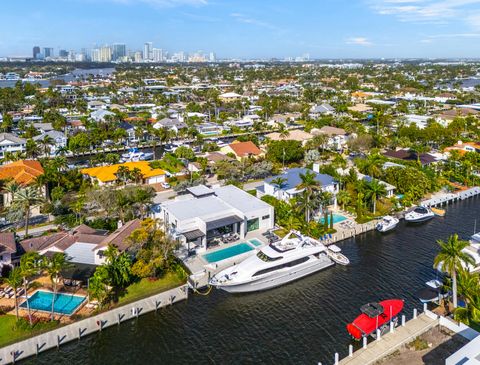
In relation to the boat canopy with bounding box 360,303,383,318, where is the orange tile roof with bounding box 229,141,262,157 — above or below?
above

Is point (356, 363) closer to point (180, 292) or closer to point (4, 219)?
point (180, 292)

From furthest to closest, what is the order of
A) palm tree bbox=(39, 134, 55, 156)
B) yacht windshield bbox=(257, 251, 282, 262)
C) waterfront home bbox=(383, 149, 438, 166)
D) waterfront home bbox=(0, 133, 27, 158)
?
waterfront home bbox=(0, 133, 27, 158) < palm tree bbox=(39, 134, 55, 156) < waterfront home bbox=(383, 149, 438, 166) < yacht windshield bbox=(257, 251, 282, 262)

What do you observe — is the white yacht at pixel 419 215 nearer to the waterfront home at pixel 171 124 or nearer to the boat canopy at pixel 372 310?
the boat canopy at pixel 372 310

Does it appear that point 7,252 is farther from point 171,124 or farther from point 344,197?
point 171,124

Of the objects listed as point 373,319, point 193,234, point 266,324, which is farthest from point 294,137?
point 373,319

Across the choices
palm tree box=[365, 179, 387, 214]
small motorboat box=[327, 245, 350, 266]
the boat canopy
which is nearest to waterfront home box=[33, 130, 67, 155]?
palm tree box=[365, 179, 387, 214]

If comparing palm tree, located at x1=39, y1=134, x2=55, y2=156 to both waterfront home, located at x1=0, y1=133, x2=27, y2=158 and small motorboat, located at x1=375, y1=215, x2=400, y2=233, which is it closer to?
waterfront home, located at x1=0, y1=133, x2=27, y2=158
